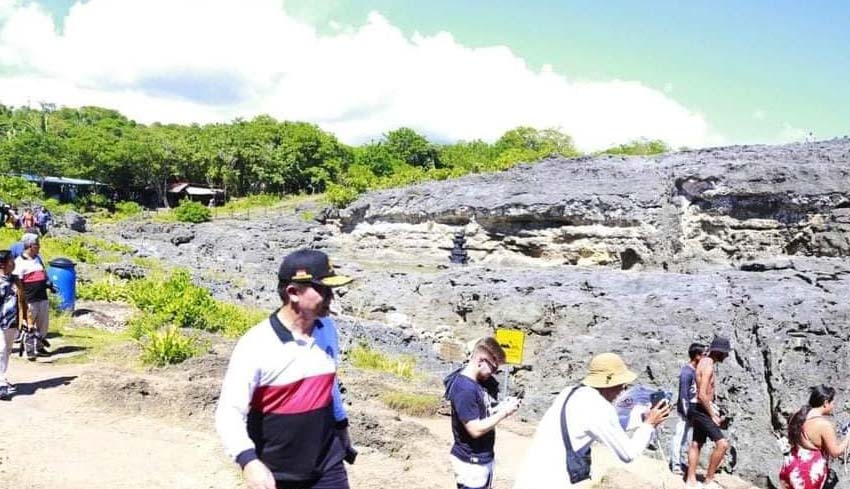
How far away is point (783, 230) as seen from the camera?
1897cm

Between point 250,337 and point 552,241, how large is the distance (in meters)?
20.8

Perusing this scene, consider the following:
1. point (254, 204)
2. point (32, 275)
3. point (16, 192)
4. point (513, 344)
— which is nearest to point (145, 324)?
point (32, 275)

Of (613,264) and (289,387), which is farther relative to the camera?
(613,264)

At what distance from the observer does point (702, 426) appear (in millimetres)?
6238

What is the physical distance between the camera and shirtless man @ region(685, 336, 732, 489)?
6.10 meters

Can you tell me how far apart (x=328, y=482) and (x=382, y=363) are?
8.33 m

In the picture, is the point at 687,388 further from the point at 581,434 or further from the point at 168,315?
the point at 168,315

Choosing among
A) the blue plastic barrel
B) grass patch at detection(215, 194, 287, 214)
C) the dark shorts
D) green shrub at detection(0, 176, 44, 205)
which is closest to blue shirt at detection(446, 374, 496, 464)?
the dark shorts

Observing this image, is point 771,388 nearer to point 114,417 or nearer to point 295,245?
point 114,417

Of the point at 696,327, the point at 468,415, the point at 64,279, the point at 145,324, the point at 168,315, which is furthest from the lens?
the point at 64,279

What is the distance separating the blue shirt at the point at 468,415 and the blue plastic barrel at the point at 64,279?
9.54 meters

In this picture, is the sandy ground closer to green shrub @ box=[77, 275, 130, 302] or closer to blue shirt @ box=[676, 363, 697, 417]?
blue shirt @ box=[676, 363, 697, 417]

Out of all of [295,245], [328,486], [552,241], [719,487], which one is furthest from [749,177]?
[328,486]

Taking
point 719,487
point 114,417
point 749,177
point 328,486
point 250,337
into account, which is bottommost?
point 719,487
